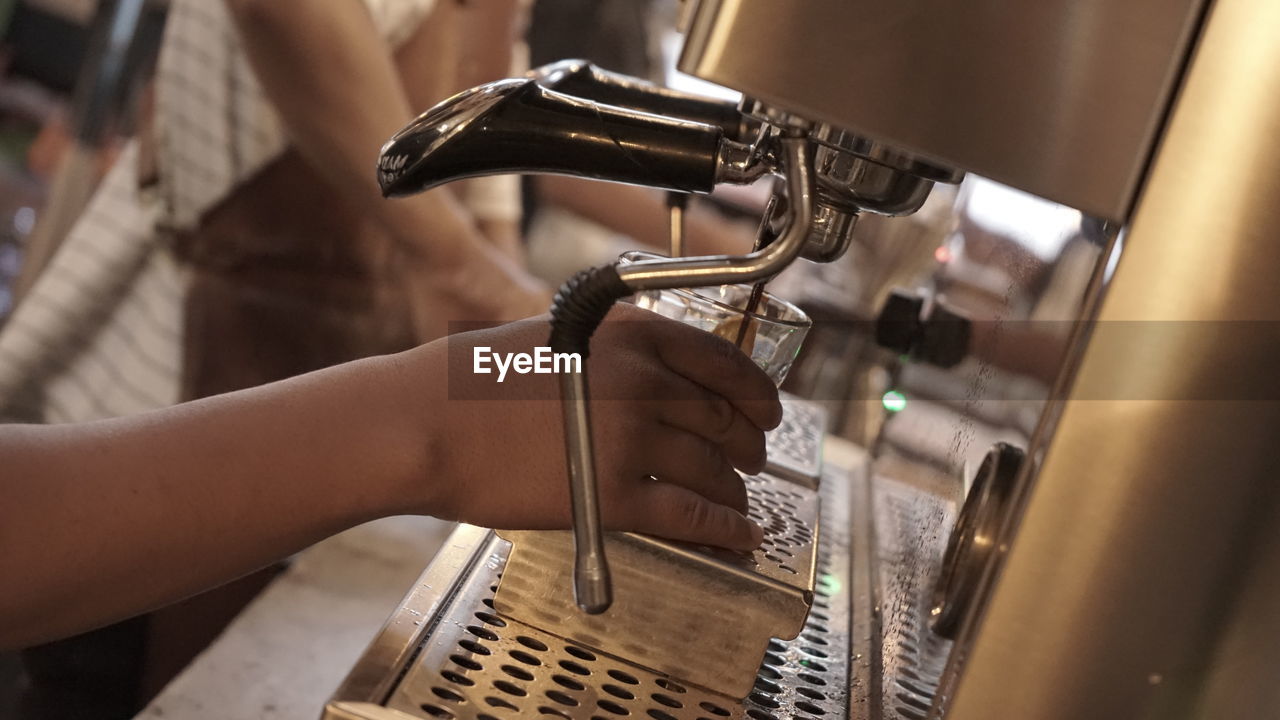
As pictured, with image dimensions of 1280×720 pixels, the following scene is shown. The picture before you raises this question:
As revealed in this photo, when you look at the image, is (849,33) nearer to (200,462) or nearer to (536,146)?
(536,146)

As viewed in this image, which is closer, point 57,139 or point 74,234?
point 74,234

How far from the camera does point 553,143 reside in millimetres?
359

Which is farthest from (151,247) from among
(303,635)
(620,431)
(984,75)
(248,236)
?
(984,75)

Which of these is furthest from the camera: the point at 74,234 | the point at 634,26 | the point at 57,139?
the point at 57,139

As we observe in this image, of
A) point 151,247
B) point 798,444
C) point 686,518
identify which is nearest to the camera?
point 686,518

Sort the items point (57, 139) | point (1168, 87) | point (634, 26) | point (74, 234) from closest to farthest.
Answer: point (1168, 87) → point (74, 234) → point (634, 26) → point (57, 139)

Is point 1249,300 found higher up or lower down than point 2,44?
higher up

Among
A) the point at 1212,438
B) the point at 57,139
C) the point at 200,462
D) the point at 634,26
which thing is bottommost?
the point at 57,139

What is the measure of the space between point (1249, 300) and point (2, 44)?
3389mm

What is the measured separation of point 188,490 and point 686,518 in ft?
0.58

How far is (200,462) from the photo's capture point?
39 cm

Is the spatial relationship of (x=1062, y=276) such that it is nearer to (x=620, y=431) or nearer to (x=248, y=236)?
(x=620, y=431)

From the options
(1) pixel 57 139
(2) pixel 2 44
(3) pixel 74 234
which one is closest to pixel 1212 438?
(3) pixel 74 234

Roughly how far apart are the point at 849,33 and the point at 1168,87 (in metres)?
0.09
